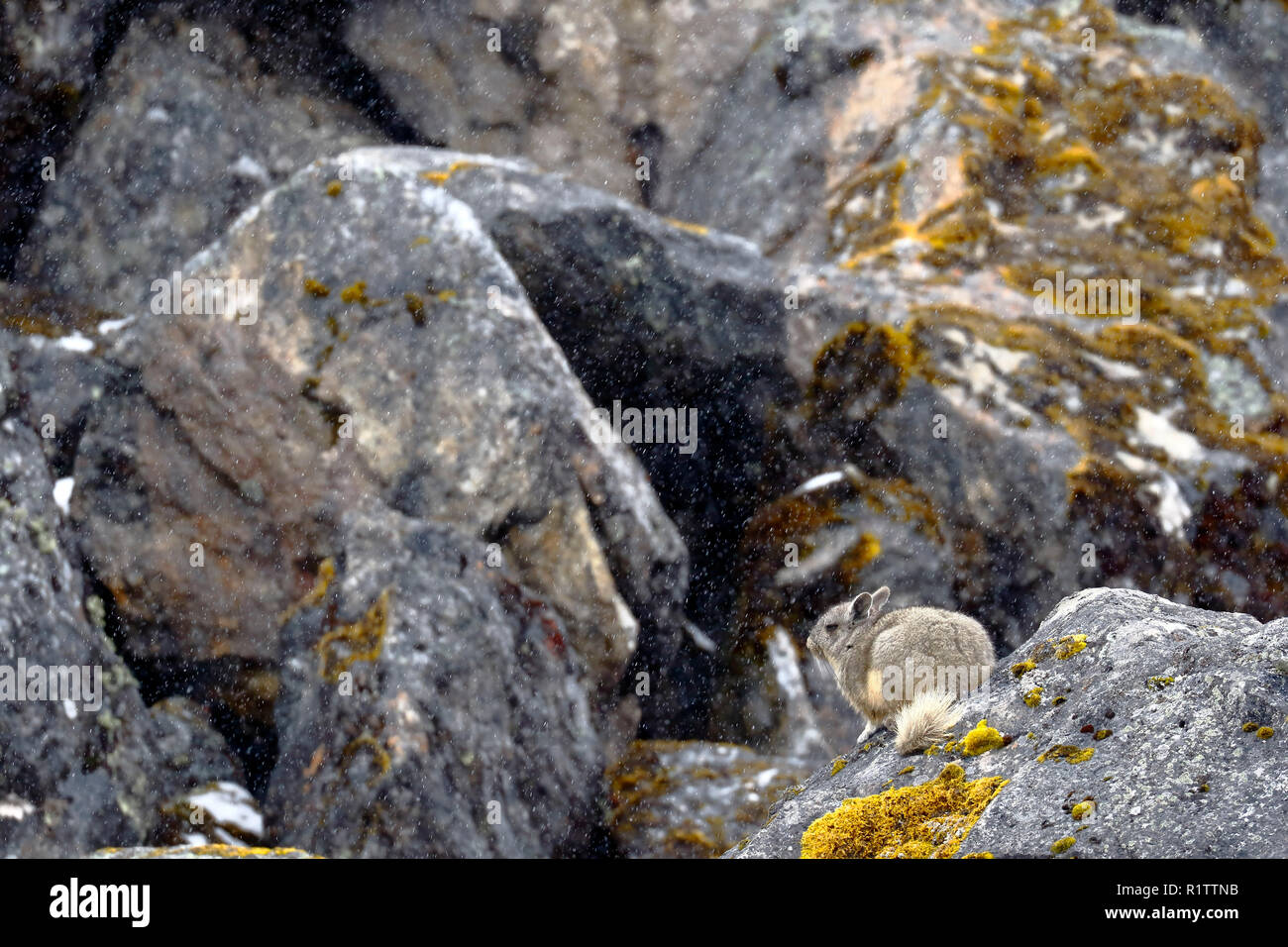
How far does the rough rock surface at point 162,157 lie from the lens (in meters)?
21.4

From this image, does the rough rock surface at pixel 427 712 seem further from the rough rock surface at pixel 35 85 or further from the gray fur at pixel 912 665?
the rough rock surface at pixel 35 85

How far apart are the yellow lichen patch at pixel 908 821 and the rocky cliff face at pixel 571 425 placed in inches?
245

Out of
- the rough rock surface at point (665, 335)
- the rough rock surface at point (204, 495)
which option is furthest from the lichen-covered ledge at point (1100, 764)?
the rough rock surface at point (665, 335)

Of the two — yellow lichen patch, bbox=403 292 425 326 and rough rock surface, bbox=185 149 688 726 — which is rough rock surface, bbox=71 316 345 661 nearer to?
rough rock surface, bbox=185 149 688 726

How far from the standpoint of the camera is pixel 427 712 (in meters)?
12.3

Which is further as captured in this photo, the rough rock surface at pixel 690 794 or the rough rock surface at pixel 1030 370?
the rough rock surface at pixel 1030 370

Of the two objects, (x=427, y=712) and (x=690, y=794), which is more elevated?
(x=427, y=712)

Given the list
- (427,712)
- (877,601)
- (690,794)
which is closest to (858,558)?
(690,794)

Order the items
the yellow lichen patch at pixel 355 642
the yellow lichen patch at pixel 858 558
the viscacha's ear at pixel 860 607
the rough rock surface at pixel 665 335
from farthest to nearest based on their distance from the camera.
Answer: the rough rock surface at pixel 665 335 < the yellow lichen patch at pixel 858 558 < the yellow lichen patch at pixel 355 642 < the viscacha's ear at pixel 860 607

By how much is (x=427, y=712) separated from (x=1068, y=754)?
818 centimetres

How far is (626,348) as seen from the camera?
18.1 m

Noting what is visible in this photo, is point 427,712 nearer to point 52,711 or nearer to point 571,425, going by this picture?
point 52,711

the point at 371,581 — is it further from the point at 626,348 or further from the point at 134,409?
the point at 626,348

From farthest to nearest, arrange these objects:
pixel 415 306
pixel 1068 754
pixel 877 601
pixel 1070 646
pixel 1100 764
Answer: pixel 415 306, pixel 877 601, pixel 1070 646, pixel 1068 754, pixel 1100 764
